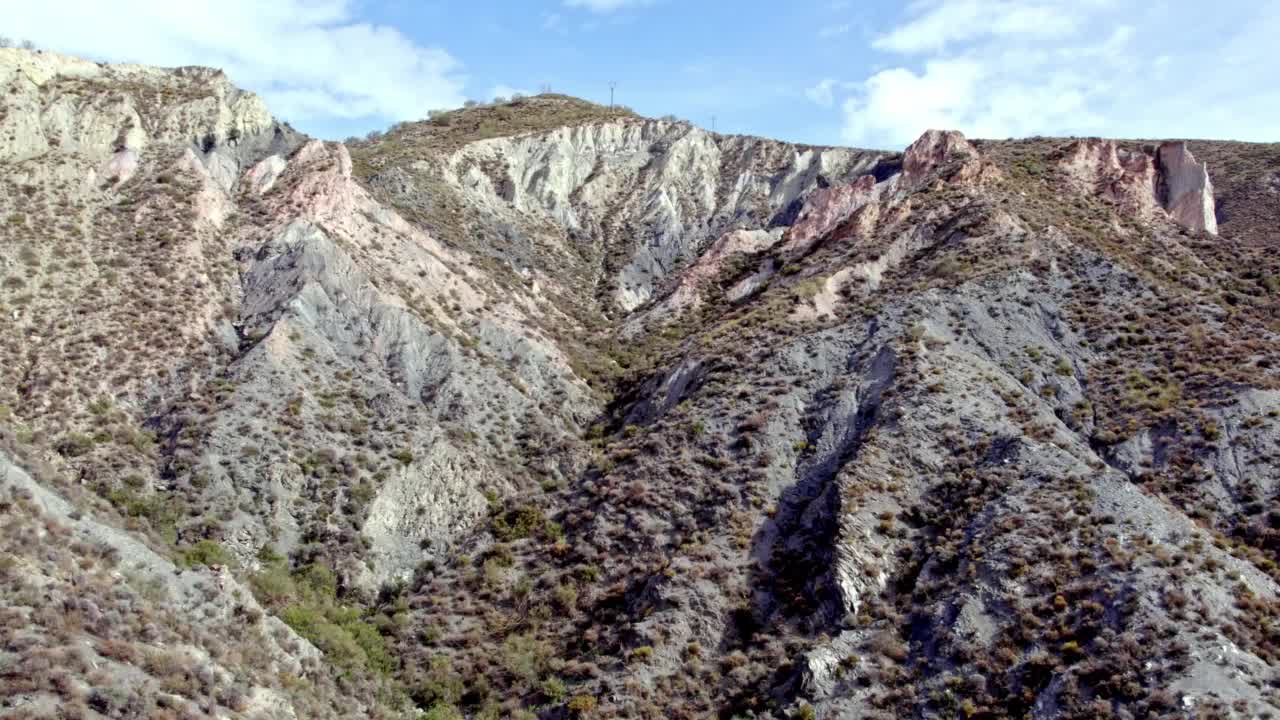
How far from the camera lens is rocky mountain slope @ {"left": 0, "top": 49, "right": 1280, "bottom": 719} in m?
26.7

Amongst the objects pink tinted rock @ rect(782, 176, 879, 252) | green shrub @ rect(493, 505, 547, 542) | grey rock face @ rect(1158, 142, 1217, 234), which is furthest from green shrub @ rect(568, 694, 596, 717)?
grey rock face @ rect(1158, 142, 1217, 234)

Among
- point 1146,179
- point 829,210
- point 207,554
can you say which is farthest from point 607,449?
point 1146,179

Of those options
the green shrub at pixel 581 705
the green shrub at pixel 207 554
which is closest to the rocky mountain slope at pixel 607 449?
the green shrub at pixel 581 705

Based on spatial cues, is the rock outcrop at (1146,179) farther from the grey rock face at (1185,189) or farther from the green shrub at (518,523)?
the green shrub at (518,523)

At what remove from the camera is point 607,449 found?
4403 cm

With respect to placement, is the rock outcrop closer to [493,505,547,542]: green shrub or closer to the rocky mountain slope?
the rocky mountain slope

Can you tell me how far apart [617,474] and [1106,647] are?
20131 millimetres

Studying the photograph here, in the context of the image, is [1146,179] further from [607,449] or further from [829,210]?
[607,449]

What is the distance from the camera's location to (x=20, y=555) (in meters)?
23.0

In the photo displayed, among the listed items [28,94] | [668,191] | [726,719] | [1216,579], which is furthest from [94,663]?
[668,191]

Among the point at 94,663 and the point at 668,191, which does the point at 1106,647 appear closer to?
the point at 94,663

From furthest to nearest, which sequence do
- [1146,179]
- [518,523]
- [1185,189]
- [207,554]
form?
[1185,189]
[1146,179]
[518,523]
[207,554]

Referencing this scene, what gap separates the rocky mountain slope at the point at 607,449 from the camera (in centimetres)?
2666

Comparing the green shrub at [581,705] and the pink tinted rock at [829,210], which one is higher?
the pink tinted rock at [829,210]
